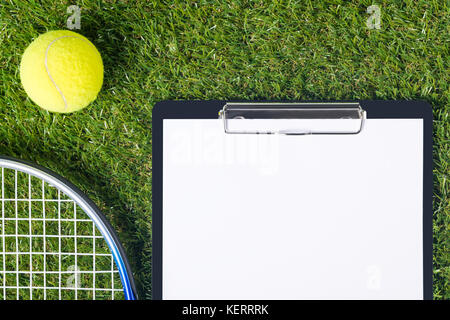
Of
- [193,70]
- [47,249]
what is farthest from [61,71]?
[47,249]

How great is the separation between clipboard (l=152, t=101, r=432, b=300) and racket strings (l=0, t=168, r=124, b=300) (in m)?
0.12

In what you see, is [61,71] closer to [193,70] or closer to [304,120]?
[193,70]

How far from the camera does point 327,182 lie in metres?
0.72

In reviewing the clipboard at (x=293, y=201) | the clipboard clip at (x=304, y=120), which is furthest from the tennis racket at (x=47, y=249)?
the clipboard clip at (x=304, y=120)

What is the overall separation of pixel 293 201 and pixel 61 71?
1.30ft

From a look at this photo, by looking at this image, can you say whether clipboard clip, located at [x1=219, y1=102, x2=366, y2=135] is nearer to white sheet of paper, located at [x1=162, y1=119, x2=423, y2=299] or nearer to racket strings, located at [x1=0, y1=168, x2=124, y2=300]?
white sheet of paper, located at [x1=162, y1=119, x2=423, y2=299]

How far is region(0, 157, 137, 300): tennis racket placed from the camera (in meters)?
0.78

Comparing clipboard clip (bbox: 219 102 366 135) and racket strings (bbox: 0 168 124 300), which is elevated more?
clipboard clip (bbox: 219 102 366 135)

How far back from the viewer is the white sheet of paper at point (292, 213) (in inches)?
→ 28.3

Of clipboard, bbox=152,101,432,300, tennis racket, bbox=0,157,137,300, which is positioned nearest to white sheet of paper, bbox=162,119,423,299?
clipboard, bbox=152,101,432,300

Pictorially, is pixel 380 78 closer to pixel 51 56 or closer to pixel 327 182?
pixel 327 182

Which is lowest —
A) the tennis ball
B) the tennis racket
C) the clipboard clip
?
the tennis racket

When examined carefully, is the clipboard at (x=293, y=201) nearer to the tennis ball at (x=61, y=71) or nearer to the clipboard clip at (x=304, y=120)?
the clipboard clip at (x=304, y=120)
